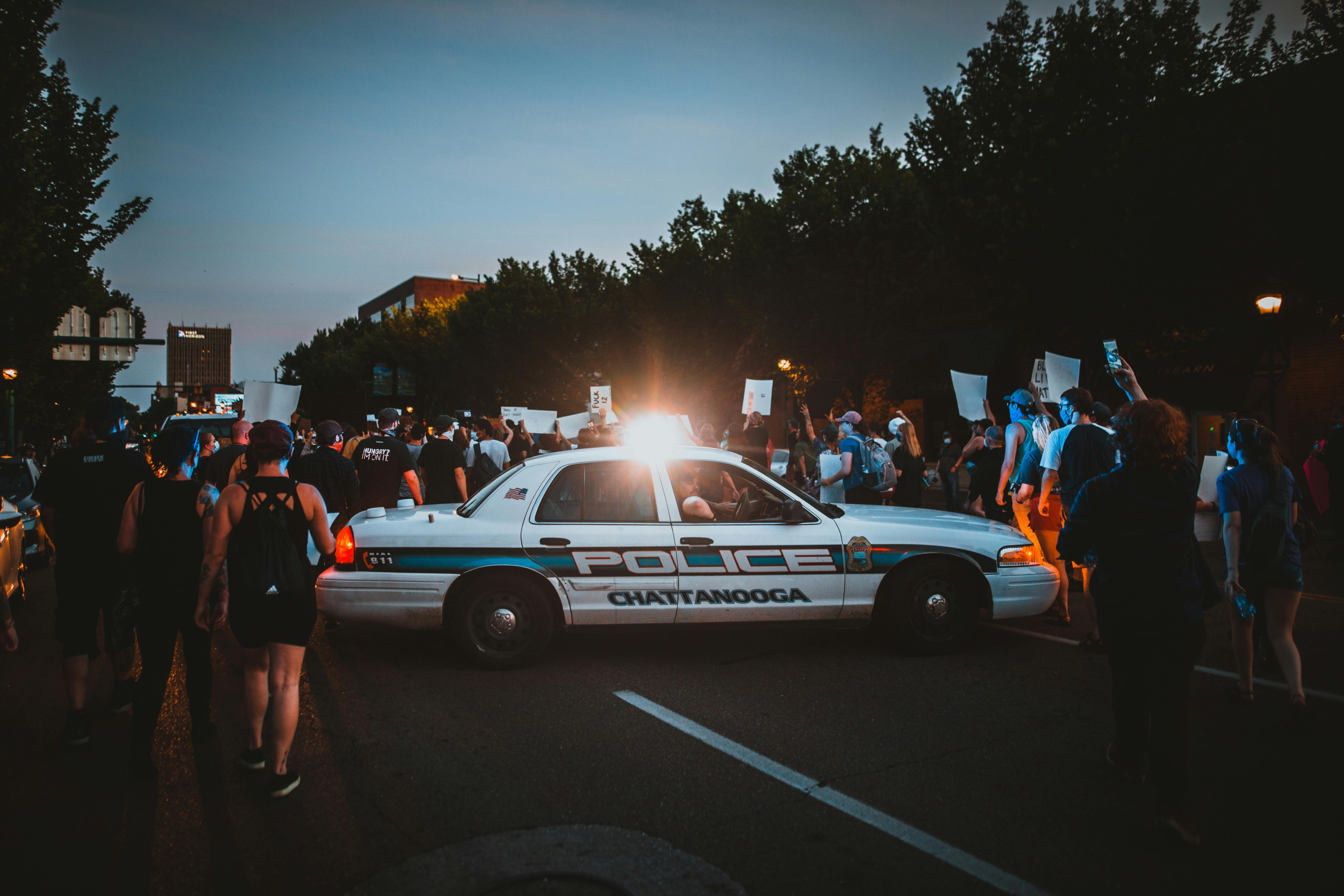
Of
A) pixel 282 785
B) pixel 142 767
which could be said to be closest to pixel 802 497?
pixel 282 785

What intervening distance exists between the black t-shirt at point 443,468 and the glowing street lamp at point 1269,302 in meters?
13.6

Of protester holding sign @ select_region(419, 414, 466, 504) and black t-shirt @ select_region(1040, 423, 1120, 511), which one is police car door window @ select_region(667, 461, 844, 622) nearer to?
black t-shirt @ select_region(1040, 423, 1120, 511)

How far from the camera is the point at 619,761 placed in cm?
407

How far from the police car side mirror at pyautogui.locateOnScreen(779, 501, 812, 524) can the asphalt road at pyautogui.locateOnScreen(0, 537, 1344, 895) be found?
99 cm

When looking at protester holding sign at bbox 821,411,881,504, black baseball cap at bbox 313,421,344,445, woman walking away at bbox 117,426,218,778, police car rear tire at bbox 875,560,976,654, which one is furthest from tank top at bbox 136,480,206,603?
protester holding sign at bbox 821,411,881,504

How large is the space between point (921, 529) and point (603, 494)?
2282mm

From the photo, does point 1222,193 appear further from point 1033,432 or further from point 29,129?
point 29,129

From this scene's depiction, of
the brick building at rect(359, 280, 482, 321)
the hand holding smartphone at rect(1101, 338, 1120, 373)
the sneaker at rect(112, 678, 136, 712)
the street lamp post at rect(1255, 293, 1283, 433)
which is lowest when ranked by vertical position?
the sneaker at rect(112, 678, 136, 712)

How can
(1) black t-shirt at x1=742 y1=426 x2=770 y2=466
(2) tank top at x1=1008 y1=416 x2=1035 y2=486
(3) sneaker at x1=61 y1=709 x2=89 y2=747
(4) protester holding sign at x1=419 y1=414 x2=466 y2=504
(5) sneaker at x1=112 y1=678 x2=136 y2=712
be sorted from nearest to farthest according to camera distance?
(3) sneaker at x1=61 y1=709 x2=89 y2=747 < (5) sneaker at x1=112 y1=678 x2=136 y2=712 < (2) tank top at x1=1008 y1=416 x2=1035 y2=486 < (4) protester holding sign at x1=419 y1=414 x2=466 y2=504 < (1) black t-shirt at x1=742 y1=426 x2=770 y2=466

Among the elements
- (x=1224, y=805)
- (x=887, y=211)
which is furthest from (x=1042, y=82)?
(x=1224, y=805)

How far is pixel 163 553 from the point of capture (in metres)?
4.09

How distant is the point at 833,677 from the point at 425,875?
10.2ft

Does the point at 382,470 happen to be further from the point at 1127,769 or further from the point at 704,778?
the point at 1127,769

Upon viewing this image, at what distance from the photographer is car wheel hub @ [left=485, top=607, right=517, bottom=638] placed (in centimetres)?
567
